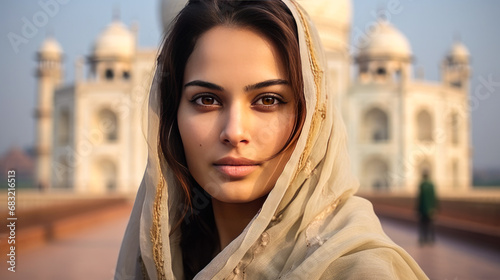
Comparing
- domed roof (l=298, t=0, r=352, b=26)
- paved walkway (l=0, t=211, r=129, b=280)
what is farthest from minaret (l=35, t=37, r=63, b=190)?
paved walkway (l=0, t=211, r=129, b=280)

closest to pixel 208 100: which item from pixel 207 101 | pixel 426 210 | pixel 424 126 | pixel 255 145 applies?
pixel 207 101

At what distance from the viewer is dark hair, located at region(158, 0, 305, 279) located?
887 millimetres

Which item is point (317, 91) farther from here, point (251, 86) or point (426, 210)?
point (426, 210)

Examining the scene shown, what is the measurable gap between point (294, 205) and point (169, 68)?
0.32m

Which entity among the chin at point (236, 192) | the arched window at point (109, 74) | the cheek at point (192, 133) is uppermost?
the arched window at point (109, 74)

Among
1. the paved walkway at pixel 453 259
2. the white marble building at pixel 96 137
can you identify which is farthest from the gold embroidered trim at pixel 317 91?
the white marble building at pixel 96 137

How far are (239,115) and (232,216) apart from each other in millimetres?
217

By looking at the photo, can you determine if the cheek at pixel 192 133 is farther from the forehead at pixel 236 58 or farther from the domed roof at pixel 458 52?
the domed roof at pixel 458 52

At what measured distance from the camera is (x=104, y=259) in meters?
4.32

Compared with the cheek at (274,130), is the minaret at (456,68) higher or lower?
higher

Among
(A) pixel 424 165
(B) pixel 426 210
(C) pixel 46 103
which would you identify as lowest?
(A) pixel 424 165

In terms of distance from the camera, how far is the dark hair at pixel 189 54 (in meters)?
0.89

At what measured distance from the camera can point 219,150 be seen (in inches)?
34.3

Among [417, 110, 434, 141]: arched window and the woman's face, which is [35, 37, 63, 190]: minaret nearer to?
[417, 110, 434, 141]: arched window
